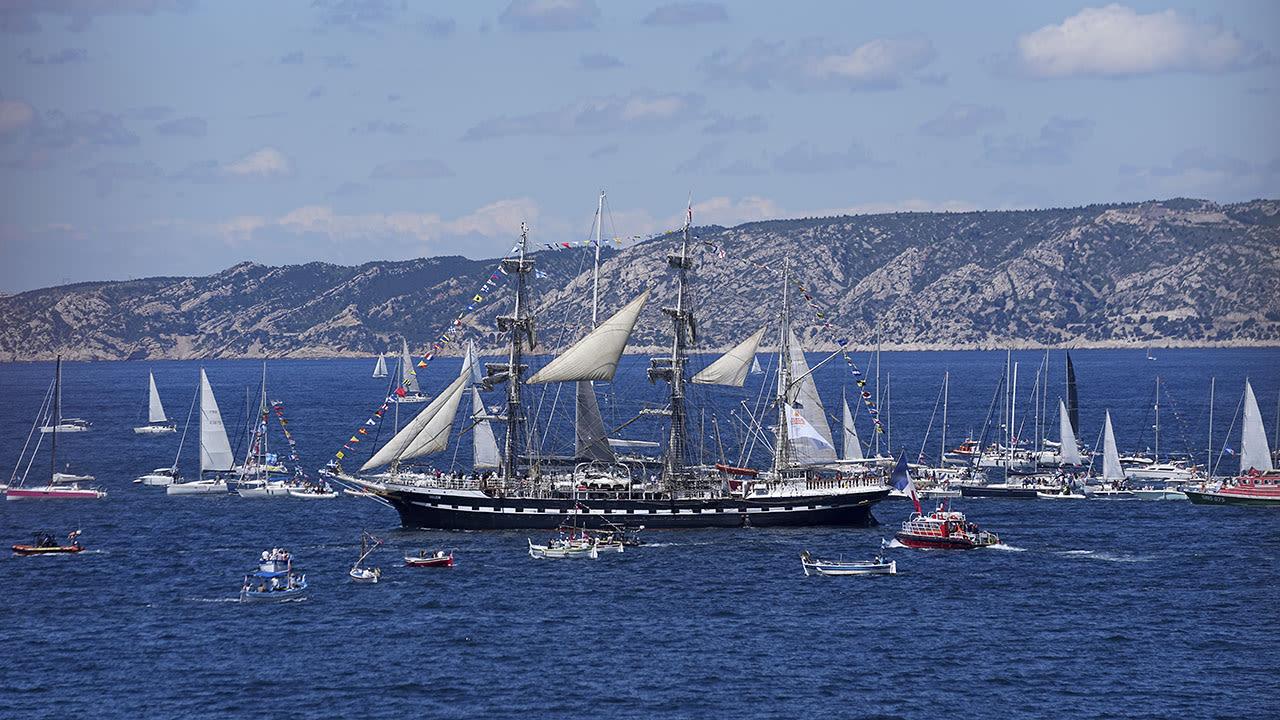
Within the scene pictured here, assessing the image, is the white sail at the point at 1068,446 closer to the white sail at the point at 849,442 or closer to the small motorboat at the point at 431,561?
the white sail at the point at 849,442

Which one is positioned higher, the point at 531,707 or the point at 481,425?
the point at 481,425

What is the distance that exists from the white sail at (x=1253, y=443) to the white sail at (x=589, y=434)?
52442 mm

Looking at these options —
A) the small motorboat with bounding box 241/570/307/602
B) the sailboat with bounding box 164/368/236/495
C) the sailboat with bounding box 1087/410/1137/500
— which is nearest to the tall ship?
the small motorboat with bounding box 241/570/307/602

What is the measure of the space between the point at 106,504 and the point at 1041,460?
87.3 meters

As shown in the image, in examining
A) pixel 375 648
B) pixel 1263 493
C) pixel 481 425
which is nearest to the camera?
pixel 375 648

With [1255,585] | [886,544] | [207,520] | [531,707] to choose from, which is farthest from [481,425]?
[1255,585]

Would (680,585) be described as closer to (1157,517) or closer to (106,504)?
(1157,517)

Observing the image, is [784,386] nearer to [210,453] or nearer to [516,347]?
[516,347]

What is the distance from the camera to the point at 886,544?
95.9 metres

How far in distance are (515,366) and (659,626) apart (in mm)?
36348

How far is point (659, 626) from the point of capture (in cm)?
7344

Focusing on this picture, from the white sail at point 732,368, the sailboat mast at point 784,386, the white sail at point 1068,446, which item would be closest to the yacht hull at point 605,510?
the sailboat mast at point 784,386

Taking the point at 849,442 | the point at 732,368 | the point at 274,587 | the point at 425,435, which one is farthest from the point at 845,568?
the point at 849,442

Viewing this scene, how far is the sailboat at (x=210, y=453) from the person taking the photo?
5022 inches
